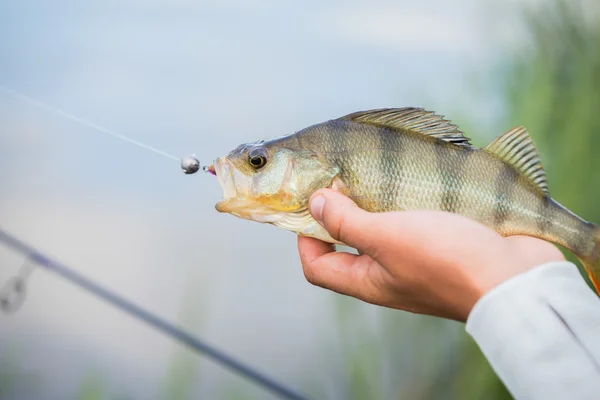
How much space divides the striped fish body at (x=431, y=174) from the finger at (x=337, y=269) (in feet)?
0.22

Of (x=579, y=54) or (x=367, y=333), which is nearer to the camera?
(x=367, y=333)

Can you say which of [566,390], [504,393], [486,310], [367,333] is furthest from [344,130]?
[504,393]

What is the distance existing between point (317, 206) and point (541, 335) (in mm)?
398

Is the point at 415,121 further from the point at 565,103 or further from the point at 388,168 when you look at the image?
the point at 565,103

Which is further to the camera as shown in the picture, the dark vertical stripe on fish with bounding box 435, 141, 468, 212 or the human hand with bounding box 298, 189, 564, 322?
the dark vertical stripe on fish with bounding box 435, 141, 468, 212

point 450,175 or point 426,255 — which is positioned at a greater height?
point 450,175

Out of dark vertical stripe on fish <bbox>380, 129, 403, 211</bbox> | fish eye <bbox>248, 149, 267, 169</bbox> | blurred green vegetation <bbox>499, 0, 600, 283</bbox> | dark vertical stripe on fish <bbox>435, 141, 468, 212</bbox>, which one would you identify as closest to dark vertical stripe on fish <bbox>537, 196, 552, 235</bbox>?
dark vertical stripe on fish <bbox>435, 141, 468, 212</bbox>

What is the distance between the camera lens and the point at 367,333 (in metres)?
2.37

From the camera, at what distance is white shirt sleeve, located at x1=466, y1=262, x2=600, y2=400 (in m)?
0.85

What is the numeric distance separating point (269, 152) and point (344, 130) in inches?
5.4

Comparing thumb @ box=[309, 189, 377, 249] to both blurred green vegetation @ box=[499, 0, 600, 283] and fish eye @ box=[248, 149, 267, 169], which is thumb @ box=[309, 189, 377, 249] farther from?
blurred green vegetation @ box=[499, 0, 600, 283]

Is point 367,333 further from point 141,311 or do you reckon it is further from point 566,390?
point 566,390

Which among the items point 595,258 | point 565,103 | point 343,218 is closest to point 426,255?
point 343,218

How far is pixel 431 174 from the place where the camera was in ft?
3.69
